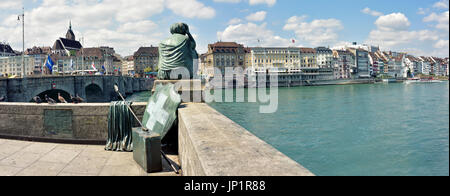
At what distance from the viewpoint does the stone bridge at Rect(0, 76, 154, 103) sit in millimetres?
22875

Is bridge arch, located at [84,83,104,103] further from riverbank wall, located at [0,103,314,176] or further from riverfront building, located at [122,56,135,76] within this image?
riverfront building, located at [122,56,135,76]

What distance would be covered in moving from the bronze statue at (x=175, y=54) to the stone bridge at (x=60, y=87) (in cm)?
1887

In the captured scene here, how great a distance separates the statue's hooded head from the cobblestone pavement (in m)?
3.91

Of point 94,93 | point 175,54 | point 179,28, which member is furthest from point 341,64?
point 175,54

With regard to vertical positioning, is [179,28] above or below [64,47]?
below

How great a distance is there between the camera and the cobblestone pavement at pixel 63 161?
14.9ft

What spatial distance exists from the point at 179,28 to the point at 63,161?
4732mm

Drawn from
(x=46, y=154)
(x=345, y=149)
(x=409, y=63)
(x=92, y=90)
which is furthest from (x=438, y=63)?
(x=46, y=154)

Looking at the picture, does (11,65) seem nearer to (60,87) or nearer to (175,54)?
(60,87)

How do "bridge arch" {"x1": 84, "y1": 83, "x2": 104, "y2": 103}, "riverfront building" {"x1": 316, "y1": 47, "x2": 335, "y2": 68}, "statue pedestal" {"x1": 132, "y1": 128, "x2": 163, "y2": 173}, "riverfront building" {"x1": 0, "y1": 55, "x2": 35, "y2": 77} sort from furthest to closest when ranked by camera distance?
"riverfront building" {"x1": 316, "y1": 47, "x2": 335, "y2": 68}, "riverfront building" {"x1": 0, "y1": 55, "x2": 35, "y2": 77}, "bridge arch" {"x1": 84, "y1": 83, "x2": 104, "y2": 103}, "statue pedestal" {"x1": 132, "y1": 128, "x2": 163, "y2": 173}

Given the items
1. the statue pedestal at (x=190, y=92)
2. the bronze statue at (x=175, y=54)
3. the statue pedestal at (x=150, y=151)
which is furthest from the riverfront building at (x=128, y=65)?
the statue pedestal at (x=150, y=151)

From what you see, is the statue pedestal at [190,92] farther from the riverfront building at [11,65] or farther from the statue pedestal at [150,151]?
the riverfront building at [11,65]

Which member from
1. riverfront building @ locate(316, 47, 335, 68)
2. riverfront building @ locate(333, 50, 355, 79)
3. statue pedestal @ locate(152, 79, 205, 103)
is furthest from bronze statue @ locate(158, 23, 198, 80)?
riverfront building @ locate(333, 50, 355, 79)

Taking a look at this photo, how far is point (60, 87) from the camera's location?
32.5 metres
